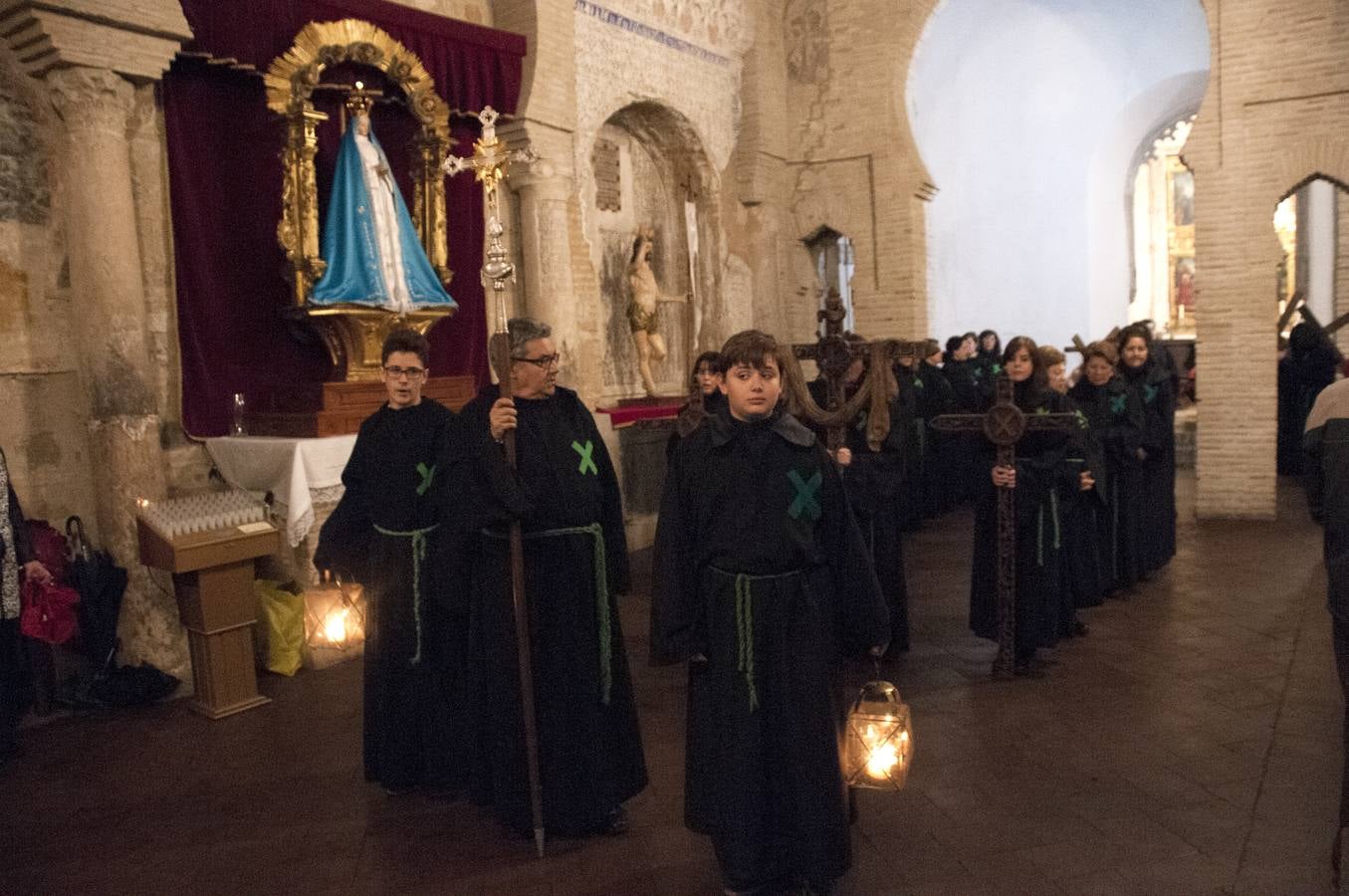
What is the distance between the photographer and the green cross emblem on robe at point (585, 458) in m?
4.02

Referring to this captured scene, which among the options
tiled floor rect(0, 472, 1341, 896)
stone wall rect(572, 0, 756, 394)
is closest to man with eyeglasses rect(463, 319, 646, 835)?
tiled floor rect(0, 472, 1341, 896)

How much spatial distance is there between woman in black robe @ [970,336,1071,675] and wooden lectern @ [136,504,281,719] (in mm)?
4000

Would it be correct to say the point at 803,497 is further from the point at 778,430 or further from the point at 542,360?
the point at 542,360

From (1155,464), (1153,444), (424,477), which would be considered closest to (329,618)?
(424,477)

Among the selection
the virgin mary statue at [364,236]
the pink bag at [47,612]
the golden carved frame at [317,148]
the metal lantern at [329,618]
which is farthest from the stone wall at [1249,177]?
the pink bag at [47,612]

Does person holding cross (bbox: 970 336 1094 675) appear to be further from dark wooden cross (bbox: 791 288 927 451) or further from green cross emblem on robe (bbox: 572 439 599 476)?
green cross emblem on robe (bbox: 572 439 599 476)

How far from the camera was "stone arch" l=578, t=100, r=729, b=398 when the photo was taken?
1079cm

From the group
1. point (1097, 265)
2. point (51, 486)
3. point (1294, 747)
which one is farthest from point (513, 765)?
point (1097, 265)

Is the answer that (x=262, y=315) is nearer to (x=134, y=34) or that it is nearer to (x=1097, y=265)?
(x=134, y=34)

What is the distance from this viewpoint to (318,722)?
5.48 meters

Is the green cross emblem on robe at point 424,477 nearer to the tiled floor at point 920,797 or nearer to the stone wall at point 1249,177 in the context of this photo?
the tiled floor at point 920,797

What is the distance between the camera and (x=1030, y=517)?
5.79 meters

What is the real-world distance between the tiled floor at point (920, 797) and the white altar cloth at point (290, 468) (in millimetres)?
1048

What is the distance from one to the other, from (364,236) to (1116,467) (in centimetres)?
534
